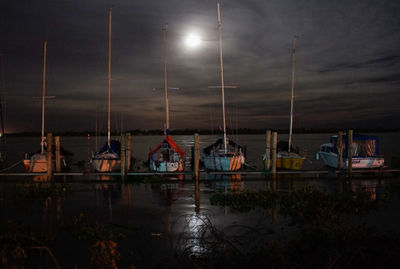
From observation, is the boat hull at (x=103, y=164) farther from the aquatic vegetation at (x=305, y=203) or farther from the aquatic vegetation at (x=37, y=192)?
the aquatic vegetation at (x=305, y=203)

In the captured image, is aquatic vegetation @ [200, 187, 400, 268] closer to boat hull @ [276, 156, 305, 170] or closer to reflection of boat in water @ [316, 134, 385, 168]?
boat hull @ [276, 156, 305, 170]

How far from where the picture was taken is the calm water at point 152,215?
7.57m

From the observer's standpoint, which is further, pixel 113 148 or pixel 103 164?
pixel 113 148

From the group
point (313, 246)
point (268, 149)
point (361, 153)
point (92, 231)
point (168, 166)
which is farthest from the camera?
point (361, 153)

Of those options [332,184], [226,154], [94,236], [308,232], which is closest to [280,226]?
[308,232]

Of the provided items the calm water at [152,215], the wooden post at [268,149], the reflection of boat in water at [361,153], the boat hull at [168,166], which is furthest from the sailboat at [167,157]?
the reflection of boat in water at [361,153]

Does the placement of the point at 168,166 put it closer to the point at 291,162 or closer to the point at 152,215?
the point at 291,162

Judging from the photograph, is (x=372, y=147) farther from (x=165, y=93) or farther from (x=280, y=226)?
(x=280, y=226)

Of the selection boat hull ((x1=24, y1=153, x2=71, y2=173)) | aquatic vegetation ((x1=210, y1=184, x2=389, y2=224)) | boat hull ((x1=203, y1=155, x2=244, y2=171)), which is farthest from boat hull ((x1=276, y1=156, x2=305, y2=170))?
boat hull ((x1=24, y1=153, x2=71, y2=173))

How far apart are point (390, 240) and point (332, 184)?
31.6 ft

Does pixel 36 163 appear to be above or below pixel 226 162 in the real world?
below

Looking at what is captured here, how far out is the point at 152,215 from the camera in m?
10.6

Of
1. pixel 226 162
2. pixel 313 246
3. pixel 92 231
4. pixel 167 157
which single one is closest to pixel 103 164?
pixel 167 157

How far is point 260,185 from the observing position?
1675cm
